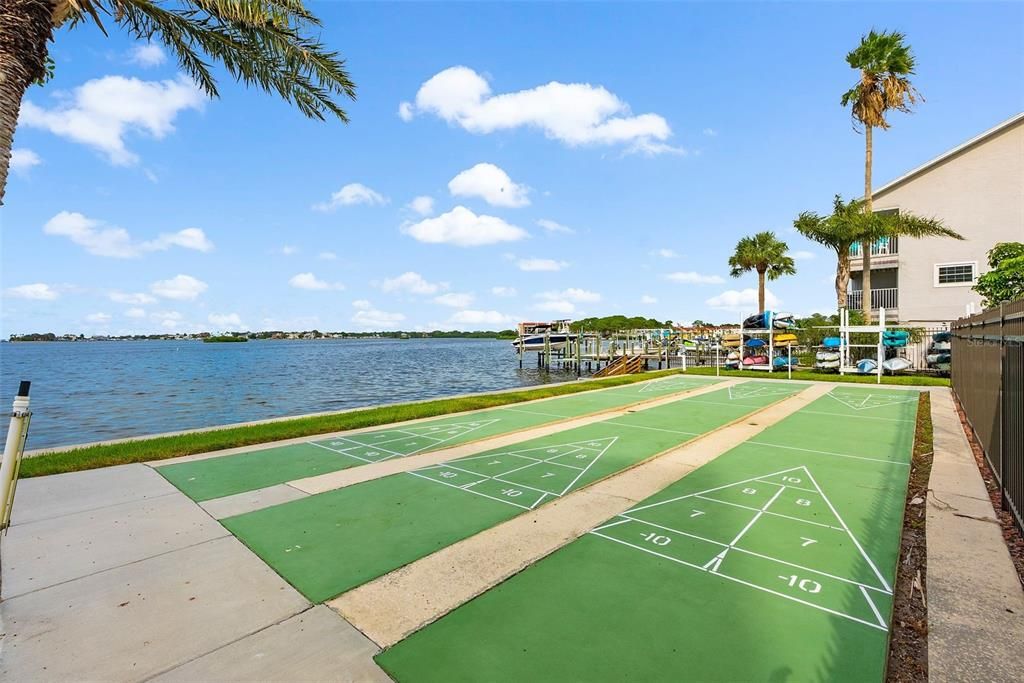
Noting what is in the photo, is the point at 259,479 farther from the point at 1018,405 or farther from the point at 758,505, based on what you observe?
the point at 1018,405

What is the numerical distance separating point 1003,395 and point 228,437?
38.1 feet

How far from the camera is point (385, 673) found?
2830 mm

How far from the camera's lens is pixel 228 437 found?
920 centimetres

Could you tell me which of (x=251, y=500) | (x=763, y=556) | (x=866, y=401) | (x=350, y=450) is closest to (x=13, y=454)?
(x=251, y=500)

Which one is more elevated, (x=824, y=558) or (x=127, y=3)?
(x=127, y=3)

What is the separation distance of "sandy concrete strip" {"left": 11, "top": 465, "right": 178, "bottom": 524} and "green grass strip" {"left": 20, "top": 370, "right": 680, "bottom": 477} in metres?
0.45

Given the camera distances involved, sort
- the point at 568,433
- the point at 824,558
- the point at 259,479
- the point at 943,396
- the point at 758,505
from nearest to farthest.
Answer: the point at 824,558, the point at 758,505, the point at 259,479, the point at 568,433, the point at 943,396

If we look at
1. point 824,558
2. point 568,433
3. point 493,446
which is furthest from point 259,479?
point 824,558

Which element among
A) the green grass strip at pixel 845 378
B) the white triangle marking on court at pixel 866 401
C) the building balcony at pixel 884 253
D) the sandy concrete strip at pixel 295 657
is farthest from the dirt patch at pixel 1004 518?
the building balcony at pixel 884 253

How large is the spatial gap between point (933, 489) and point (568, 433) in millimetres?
5652

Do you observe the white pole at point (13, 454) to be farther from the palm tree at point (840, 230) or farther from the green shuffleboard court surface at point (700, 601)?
the palm tree at point (840, 230)

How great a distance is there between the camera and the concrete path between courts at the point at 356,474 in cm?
575

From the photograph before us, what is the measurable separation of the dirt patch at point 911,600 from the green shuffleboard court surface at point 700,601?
0.07 metres

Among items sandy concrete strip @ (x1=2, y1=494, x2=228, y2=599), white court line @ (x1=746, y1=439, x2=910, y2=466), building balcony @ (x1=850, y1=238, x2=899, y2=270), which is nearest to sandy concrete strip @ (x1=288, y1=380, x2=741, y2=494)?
sandy concrete strip @ (x1=2, y1=494, x2=228, y2=599)
